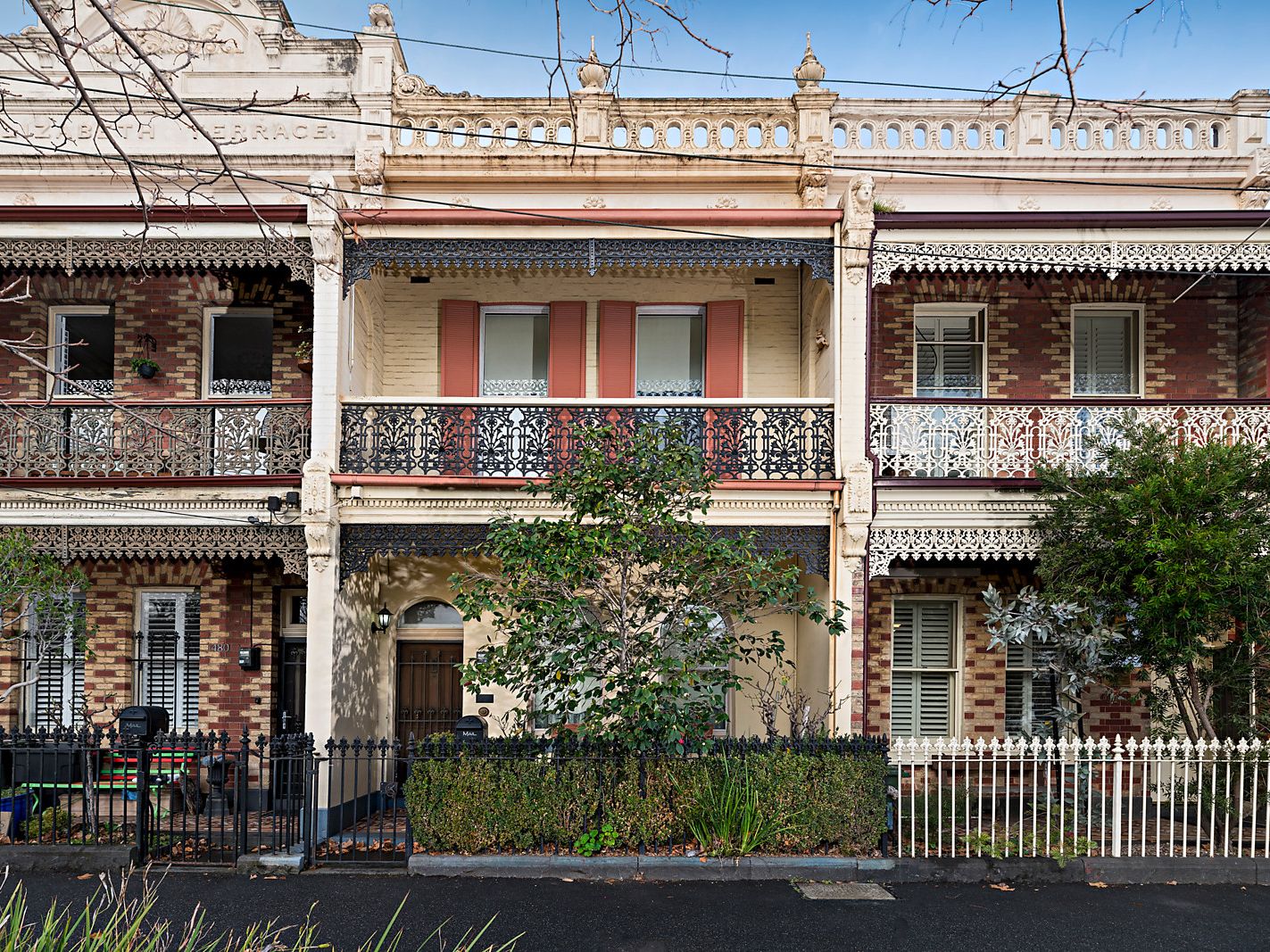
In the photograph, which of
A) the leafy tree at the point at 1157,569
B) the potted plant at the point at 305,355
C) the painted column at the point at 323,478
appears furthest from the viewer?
the potted plant at the point at 305,355

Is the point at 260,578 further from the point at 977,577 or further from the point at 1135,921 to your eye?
the point at 1135,921

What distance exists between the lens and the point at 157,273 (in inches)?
432

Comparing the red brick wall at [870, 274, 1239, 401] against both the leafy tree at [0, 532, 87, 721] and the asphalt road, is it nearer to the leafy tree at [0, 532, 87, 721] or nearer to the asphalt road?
the asphalt road

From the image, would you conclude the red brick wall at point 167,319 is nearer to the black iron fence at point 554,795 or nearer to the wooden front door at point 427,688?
the wooden front door at point 427,688

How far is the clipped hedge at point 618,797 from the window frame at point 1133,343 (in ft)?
20.5

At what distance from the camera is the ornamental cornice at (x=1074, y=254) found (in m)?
9.74

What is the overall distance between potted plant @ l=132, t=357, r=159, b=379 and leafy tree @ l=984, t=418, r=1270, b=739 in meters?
10.3

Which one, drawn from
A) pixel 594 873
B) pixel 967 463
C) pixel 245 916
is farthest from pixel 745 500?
pixel 245 916

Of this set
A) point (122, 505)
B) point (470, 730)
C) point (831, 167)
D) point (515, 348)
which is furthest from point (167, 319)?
point (831, 167)

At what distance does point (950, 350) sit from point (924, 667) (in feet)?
13.7

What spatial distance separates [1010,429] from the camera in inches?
393

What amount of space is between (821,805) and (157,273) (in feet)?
32.0

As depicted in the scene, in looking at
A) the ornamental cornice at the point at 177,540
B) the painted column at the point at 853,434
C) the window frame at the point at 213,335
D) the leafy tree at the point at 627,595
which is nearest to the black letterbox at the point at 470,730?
the leafy tree at the point at 627,595

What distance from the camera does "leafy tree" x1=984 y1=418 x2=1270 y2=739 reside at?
8133mm
